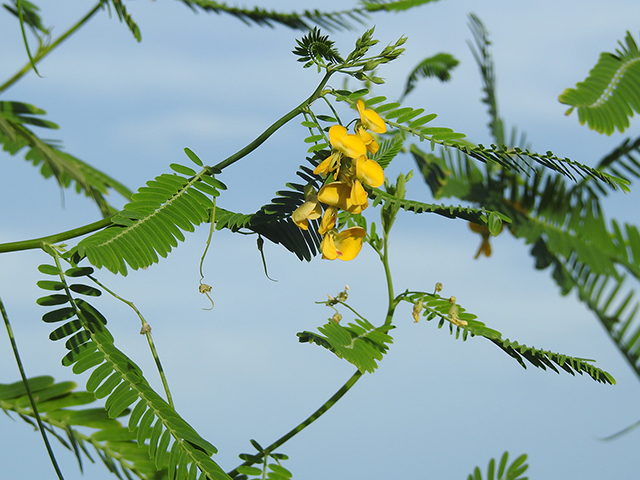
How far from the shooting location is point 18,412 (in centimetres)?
79

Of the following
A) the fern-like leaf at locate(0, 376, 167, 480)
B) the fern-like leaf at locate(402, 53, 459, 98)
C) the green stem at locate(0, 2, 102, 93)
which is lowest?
the fern-like leaf at locate(0, 376, 167, 480)

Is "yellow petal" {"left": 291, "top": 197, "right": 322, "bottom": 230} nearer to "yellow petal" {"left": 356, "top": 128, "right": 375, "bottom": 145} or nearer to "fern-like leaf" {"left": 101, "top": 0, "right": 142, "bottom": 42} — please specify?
"yellow petal" {"left": 356, "top": 128, "right": 375, "bottom": 145}

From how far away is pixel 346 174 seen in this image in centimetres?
57

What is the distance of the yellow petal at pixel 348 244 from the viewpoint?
2.06 feet

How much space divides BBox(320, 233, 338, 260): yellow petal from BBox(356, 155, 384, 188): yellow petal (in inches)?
3.0

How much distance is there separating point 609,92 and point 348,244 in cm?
90

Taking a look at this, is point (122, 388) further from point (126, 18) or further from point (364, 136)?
point (126, 18)

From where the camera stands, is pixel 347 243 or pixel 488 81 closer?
pixel 347 243

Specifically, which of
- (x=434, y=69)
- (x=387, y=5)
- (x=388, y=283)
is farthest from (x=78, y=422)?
(x=434, y=69)

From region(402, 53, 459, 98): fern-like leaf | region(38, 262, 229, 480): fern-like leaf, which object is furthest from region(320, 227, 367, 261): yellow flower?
region(402, 53, 459, 98): fern-like leaf

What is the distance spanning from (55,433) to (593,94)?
44.2 inches

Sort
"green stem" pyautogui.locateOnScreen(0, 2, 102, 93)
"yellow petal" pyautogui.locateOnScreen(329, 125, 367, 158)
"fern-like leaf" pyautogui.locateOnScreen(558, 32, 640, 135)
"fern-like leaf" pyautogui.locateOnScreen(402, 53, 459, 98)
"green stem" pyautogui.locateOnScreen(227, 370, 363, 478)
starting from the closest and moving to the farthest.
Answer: "yellow petal" pyautogui.locateOnScreen(329, 125, 367, 158) < "green stem" pyautogui.locateOnScreen(227, 370, 363, 478) < "fern-like leaf" pyautogui.locateOnScreen(558, 32, 640, 135) < "green stem" pyautogui.locateOnScreen(0, 2, 102, 93) < "fern-like leaf" pyautogui.locateOnScreen(402, 53, 459, 98)

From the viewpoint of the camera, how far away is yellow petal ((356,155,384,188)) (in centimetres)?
56

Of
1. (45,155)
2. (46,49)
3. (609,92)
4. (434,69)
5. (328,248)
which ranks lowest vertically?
(328,248)
